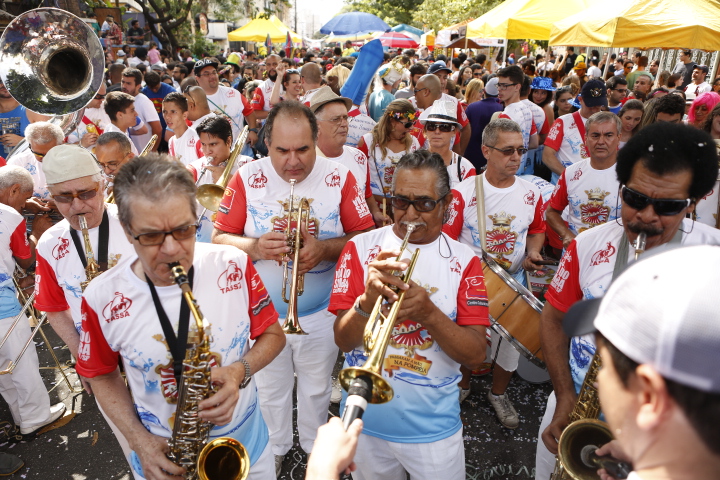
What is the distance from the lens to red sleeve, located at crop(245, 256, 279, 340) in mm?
2420

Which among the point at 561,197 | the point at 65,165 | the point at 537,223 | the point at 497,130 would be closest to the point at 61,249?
the point at 65,165

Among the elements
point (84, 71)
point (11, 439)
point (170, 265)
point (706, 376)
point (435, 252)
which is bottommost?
point (11, 439)

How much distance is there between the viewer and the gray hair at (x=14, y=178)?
391cm

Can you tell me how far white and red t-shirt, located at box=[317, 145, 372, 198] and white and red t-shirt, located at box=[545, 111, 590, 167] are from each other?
2.81m

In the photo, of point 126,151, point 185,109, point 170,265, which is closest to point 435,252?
point 170,265

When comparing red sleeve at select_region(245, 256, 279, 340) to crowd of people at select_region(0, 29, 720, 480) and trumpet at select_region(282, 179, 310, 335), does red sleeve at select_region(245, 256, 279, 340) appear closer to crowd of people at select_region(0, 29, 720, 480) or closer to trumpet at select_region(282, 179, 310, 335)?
crowd of people at select_region(0, 29, 720, 480)

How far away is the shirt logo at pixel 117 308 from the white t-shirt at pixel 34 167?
3549mm

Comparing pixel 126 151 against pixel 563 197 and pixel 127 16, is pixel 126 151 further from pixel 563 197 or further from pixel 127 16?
pixel 127 16

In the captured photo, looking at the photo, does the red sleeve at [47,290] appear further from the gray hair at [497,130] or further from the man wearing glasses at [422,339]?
the gray hair at [497,130]

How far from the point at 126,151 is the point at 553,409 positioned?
172 inches

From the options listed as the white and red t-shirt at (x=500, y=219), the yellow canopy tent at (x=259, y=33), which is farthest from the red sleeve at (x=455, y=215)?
the yellow canopy tent at (x=259, y=33)

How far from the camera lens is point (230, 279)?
2307 millimetres

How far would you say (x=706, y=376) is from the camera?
35.8 inches

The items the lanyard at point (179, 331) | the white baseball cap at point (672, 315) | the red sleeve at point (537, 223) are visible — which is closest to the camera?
the white baseball cap at point (672, 315)
